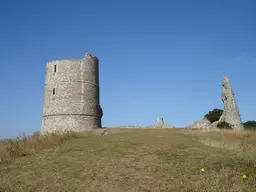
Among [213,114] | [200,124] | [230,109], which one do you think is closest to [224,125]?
[230,109]

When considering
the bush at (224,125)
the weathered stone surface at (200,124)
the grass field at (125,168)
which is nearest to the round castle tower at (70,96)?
the weathered stone surface at (200,124)

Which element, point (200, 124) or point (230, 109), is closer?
point (230, 109)

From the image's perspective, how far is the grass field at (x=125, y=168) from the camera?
6676mm

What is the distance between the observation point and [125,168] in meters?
8.20

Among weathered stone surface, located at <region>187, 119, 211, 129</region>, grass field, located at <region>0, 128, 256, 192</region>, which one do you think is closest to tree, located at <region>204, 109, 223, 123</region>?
weathered stone surface, located at <region>187, 119, 211, 129</region>

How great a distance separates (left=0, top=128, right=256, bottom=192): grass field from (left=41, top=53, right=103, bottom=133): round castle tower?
1704 centimetres

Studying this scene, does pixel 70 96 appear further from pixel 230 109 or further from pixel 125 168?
pixel 125 168

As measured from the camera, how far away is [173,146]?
10.8 meters

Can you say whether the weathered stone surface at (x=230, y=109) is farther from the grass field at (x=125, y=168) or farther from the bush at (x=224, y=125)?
the grass field at (x=125, y=168)

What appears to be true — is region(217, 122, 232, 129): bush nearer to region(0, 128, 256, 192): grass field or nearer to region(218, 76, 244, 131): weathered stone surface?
region(218, 76, 244, 131): weathered stone surface

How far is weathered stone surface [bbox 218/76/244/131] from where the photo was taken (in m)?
22.3

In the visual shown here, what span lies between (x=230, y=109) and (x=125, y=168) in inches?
670

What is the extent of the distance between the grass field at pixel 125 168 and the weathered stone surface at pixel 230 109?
41.7 ft

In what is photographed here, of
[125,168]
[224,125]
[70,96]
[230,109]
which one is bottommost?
[125,168]
